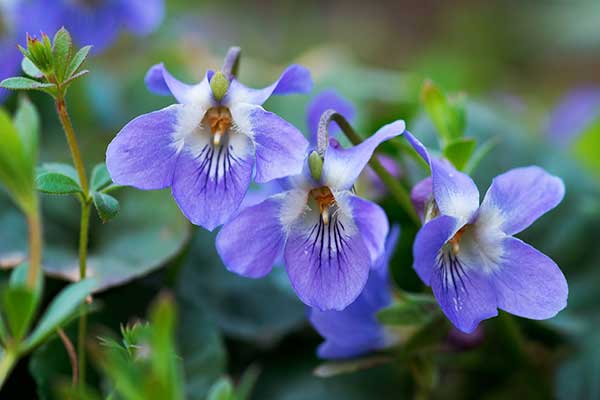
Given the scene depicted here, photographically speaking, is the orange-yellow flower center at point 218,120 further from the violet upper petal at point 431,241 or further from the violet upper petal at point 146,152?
the violet upper petal at point 431,241

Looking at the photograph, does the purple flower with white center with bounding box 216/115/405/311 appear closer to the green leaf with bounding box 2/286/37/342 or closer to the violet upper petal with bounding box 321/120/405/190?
the violet upper petal with bounding box 321/120/405/190

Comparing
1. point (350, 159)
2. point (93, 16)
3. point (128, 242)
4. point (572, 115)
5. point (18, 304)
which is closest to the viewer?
point (18, 304)

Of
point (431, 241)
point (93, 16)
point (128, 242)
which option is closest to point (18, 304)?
point (431, 241)

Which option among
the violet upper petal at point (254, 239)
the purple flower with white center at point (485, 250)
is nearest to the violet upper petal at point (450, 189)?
the purple flower with white center at point (485, 250)

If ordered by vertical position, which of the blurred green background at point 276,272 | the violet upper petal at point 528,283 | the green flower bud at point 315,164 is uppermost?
the green flower bud at point 315,164

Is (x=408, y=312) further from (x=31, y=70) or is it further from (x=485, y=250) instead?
(x=31, y=70)
